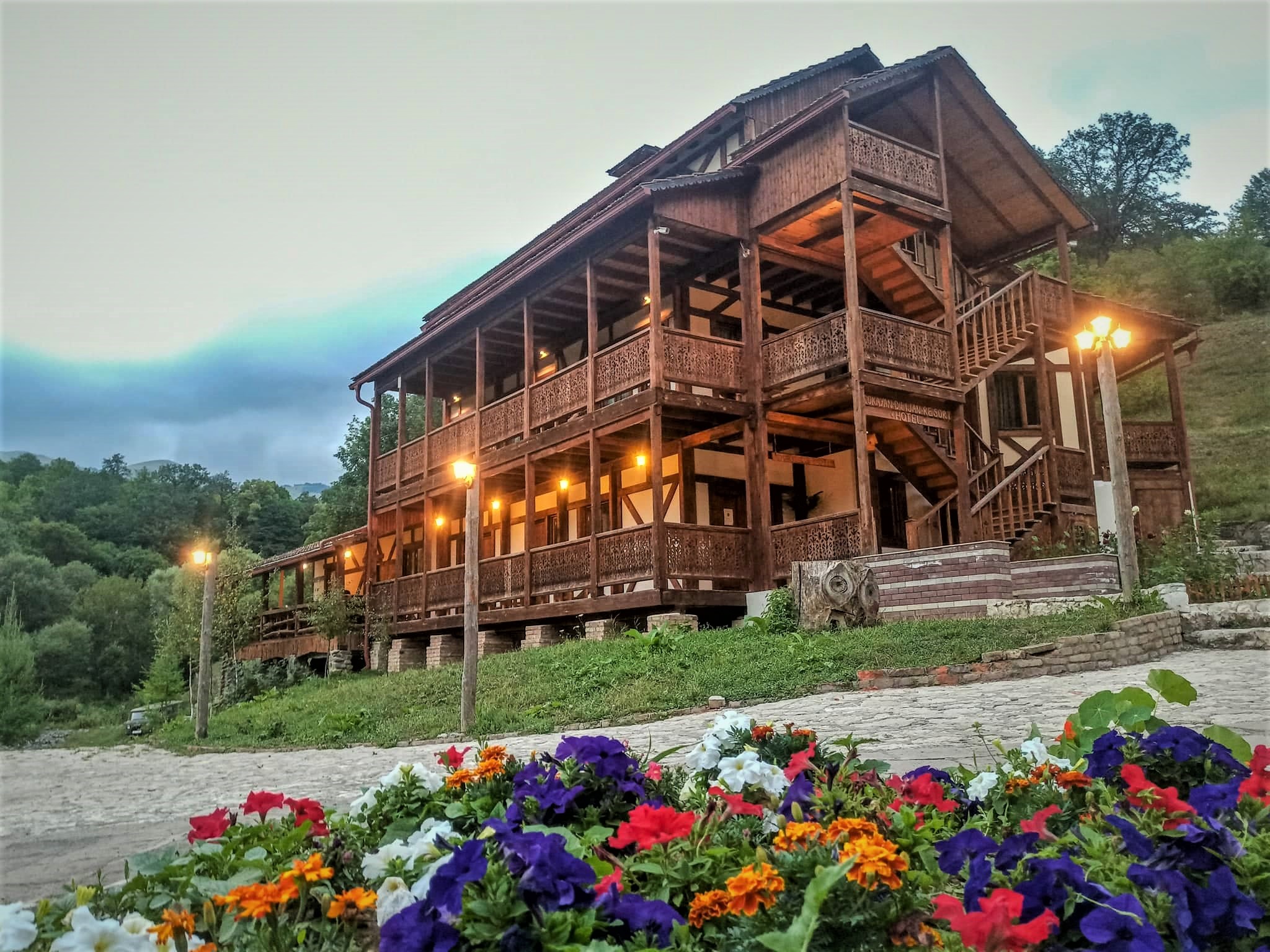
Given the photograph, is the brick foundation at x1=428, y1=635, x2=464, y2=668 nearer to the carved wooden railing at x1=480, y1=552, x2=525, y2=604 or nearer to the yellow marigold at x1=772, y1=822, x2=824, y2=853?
the carved wooden railing at x1=480, y1=552, x2=525, y2=604

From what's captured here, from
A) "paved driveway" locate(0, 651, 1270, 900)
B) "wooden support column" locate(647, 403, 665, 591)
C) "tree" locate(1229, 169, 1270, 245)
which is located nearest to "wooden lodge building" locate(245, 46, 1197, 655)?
"wooden support column" locate(647, 403, 665, 591)

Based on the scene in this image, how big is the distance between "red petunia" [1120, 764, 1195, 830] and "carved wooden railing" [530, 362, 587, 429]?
16.0 metres

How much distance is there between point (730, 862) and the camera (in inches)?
86.7

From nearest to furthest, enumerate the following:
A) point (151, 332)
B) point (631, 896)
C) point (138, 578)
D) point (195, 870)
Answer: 1. point (631, 896)
2. point (195, 870)
3. point (151, 332)
4. point (138, 578)

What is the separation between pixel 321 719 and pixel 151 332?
3236 cm

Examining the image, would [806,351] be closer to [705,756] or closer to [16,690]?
[705,756]

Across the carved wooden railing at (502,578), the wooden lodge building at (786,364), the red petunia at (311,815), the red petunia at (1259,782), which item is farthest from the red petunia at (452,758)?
the carved wooden railing at (502,578)

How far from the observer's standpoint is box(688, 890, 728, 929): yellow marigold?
184 centimetres

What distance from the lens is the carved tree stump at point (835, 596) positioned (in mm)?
12781

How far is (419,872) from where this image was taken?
7.03ft

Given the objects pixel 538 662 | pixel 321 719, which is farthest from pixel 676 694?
pixel 321 719

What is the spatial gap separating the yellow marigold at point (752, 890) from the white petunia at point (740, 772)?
0.83m

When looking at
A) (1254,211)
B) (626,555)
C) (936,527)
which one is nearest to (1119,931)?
(626,555)

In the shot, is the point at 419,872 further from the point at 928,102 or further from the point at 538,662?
the point at 928,102
